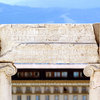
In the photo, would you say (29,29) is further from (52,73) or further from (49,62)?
(52,73)

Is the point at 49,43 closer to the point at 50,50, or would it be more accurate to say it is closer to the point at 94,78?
the point at 50,50

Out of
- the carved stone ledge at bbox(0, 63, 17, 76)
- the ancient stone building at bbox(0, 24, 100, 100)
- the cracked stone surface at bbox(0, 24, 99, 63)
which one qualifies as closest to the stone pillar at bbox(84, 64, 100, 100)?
the ancient stone building at bbox(0, 24, 100, 100)

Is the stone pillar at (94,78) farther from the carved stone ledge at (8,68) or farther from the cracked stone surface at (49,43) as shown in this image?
the carved stone ledge at (8,68)

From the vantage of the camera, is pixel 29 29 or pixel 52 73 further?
pixel 52 73

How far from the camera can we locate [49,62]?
4.77 m

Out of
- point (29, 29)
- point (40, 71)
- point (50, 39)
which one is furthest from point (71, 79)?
point (29, 29)

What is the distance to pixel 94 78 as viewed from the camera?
473cm

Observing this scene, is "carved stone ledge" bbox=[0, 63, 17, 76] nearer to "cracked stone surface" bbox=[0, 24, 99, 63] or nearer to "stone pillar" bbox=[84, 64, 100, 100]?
"cracked stone surface" bbox=[0, 24, 99, 63]

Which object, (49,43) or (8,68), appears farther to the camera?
(49,43)

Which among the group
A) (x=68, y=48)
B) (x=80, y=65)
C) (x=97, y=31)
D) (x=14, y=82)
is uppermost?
(x=97, y=31)

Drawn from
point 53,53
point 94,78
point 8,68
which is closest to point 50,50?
point 53,53

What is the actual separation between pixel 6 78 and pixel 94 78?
2.24m

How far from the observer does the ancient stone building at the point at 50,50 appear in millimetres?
4734

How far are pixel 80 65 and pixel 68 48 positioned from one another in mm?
532
